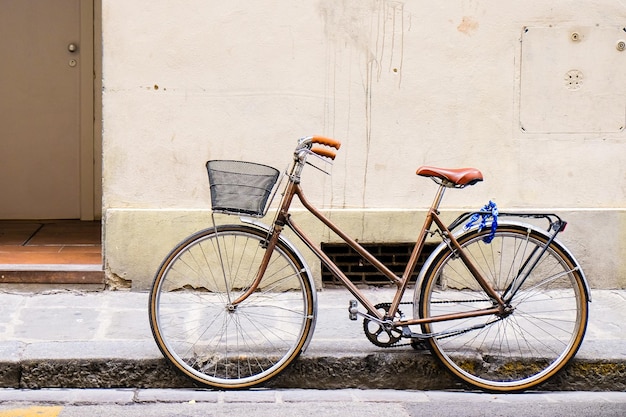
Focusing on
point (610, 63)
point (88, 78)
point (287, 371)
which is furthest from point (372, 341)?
point (88, 78)

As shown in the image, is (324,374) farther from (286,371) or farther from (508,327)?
(508,327)

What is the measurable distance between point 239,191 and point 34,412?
1341mm

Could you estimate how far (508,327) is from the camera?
468cm

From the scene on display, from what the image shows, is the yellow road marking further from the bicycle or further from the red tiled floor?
the red tiled floor

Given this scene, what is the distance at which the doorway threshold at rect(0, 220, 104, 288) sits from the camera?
18.3 ft

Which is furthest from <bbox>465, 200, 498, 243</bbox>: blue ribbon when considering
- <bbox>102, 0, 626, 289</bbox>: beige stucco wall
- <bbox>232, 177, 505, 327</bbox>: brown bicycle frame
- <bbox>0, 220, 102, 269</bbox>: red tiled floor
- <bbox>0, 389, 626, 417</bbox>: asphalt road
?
<bbox>0, 220, 102, 269</bbox>: red tiled floor

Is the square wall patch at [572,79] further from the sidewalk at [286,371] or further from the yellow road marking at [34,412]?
the yellow road marking at [34,412]

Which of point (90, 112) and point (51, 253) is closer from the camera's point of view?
point (51, 253)

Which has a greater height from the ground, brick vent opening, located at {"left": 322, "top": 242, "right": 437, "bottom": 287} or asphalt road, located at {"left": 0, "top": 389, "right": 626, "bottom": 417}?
brick vent opening, located at {"left": 322, "top": 242, "right": 437, "bottom": 287}

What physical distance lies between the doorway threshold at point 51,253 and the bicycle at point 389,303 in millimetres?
1273

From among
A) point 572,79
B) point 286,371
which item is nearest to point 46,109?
point 286,371

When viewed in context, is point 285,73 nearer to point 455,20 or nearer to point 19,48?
point 455,20

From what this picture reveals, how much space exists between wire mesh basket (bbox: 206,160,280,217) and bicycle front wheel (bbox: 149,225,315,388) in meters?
0.14

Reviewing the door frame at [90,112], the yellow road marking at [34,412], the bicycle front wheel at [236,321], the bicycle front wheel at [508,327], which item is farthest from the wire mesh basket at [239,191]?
the door frame at [90,112]
